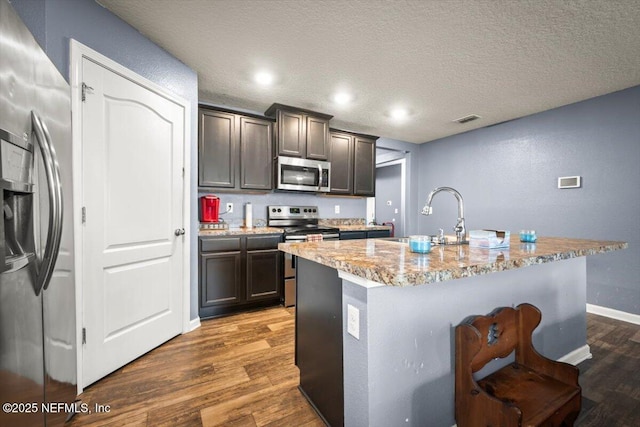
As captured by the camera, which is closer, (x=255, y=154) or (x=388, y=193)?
(x=255, y=154)

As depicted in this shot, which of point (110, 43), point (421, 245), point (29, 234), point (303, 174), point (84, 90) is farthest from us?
point (303, 174)

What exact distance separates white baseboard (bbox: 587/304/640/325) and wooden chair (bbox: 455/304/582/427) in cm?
258

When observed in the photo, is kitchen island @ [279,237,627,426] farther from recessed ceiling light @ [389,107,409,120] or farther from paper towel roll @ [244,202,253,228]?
recessed ceiling light @ [389,107,409,120]

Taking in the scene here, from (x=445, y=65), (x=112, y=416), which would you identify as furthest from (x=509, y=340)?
(x=445, y=65)

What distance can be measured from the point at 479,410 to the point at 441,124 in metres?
3.86

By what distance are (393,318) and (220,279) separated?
217cm

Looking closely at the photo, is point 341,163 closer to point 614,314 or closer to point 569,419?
point 569,419

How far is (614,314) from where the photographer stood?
9.35ft

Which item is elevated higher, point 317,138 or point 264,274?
point 317,138

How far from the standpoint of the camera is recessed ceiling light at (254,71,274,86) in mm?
2580

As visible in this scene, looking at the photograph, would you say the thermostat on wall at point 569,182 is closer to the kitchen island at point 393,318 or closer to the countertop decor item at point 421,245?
the kitchen island at point 393,318

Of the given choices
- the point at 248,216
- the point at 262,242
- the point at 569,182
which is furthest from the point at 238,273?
the point at 569,182

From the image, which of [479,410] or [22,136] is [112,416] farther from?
[479,410]

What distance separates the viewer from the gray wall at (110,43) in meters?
1.45
